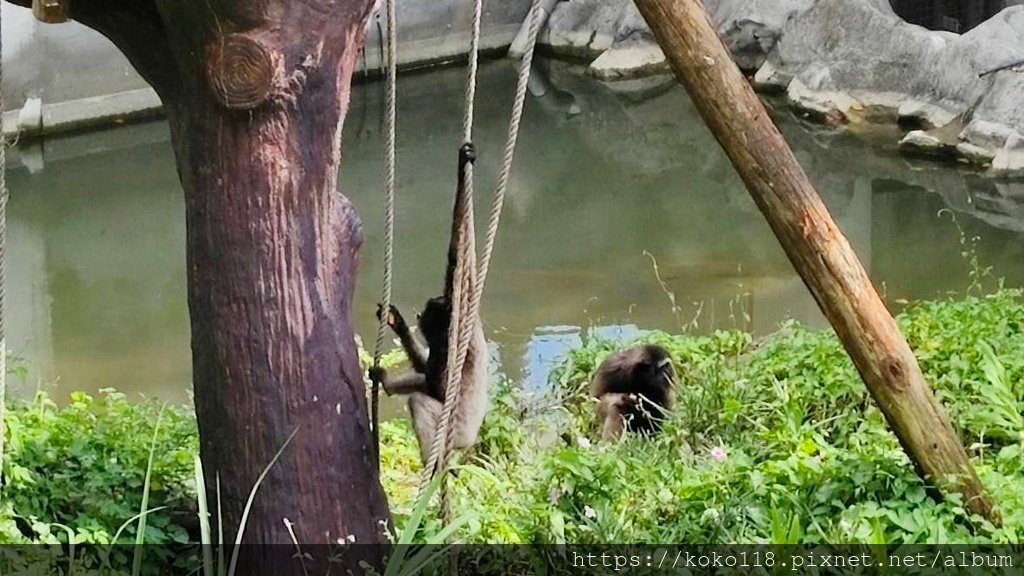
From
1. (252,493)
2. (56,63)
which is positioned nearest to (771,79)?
(56,63)

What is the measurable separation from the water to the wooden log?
4093 mm

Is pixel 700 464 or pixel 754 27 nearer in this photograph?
pixel 700 464

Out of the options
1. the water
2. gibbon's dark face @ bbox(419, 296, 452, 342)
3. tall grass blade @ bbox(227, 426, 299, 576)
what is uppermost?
gibbon's dark face @ bbox(419, 296, 452, 342)

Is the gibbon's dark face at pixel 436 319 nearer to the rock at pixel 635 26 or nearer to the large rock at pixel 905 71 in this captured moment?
the large rock at pixel 905 71

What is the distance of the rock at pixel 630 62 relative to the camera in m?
16.2

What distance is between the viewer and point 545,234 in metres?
11.1

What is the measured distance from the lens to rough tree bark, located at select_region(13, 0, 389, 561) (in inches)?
124

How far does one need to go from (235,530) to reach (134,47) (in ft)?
4.56

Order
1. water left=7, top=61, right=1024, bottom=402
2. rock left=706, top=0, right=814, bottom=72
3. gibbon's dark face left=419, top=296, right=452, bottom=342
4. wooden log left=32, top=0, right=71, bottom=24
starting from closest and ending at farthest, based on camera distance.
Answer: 1. wooden log left=32, top=0, right=71, bottom=24
2. gibbon's dark face left=419, top=296, right=452, bottom=342
3. water left=7, top=61, right=1024, bottom=402
4. rock left=706, top=0, right=814, bottom=72

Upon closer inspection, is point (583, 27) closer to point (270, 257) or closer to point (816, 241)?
point (816, 241)

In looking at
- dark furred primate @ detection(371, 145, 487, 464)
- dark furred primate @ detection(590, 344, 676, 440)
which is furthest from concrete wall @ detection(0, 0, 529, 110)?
dark furred primate @ detection(371, 145, 487, 464)

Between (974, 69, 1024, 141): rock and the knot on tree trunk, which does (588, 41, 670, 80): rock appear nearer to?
(974, 69, 1024, 141): rock

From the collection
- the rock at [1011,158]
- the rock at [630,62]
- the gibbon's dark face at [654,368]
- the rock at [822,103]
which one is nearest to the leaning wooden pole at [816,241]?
the gibbon's dark face at [654,368]

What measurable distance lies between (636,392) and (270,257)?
2.59m
